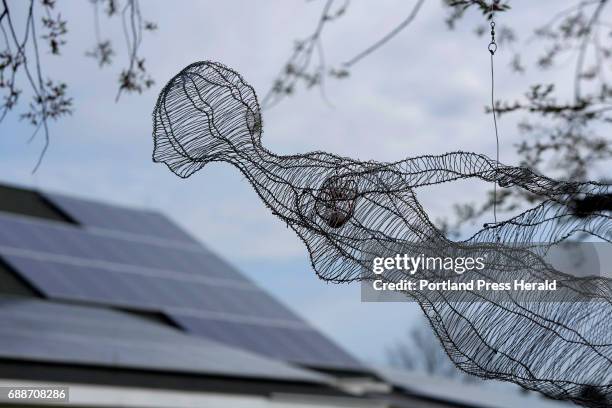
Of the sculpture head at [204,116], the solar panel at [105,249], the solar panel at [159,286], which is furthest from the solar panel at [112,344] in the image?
the sculpture head at [204,116]

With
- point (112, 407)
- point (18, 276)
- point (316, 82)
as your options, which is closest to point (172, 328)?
point (18, 276)

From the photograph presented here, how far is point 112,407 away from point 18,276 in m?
3.55

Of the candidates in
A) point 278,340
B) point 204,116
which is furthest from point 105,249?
point 204,116

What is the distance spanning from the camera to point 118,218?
1714 centimetres

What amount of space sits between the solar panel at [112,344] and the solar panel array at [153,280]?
0.52 meters

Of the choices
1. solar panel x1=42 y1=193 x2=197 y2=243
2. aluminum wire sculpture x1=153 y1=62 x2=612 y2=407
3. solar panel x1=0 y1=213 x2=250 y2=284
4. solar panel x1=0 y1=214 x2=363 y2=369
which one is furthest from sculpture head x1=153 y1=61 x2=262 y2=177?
solar panel x1=42 y1=193 x2=197 y2=243

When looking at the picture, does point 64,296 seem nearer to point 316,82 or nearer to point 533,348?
point 316,82

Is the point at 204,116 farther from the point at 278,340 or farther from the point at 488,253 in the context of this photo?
the point at 278,340

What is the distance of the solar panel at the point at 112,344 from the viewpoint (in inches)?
404

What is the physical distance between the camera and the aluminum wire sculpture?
2.28 m

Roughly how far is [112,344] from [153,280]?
136 inches

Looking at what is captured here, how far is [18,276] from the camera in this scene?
41.8 feet

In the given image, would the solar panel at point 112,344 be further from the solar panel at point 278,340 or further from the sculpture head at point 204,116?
the sculpture head at point 204,116

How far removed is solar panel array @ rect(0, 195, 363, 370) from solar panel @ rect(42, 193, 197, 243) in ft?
0.11
